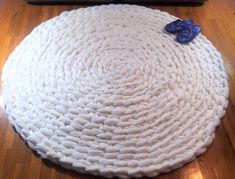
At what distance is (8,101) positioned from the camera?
138 centimetres

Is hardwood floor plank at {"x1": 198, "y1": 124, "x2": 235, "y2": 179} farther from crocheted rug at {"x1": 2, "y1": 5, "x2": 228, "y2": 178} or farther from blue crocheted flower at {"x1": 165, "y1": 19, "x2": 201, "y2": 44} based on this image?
blue crocheted flower at {"x1": 165, "y1": 19, "x2": 201, "y2": 44}

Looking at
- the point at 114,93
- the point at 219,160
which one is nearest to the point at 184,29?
the point at 114,93

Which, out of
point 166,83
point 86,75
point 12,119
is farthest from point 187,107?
point 12,119

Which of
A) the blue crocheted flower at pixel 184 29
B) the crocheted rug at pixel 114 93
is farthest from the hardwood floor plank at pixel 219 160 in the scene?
the blue crocheted flower at pixel 184 29

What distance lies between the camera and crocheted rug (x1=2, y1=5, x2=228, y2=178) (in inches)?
47.1

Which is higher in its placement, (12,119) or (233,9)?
(233,9)

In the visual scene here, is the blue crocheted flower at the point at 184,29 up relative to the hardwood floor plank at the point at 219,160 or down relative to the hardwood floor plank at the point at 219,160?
up

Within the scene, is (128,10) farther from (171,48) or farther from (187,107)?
(187,107)

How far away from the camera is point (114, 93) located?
137 cm

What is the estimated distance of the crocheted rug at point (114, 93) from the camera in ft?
3.92

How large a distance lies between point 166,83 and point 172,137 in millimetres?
274

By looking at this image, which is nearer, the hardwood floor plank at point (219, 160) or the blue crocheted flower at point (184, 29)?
the hardwood floor plank at point (219, 160)

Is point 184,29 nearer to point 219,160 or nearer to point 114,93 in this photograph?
point 114,93

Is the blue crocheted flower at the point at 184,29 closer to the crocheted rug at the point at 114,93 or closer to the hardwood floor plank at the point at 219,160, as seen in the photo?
the crocheted rug at the point at 114,93
